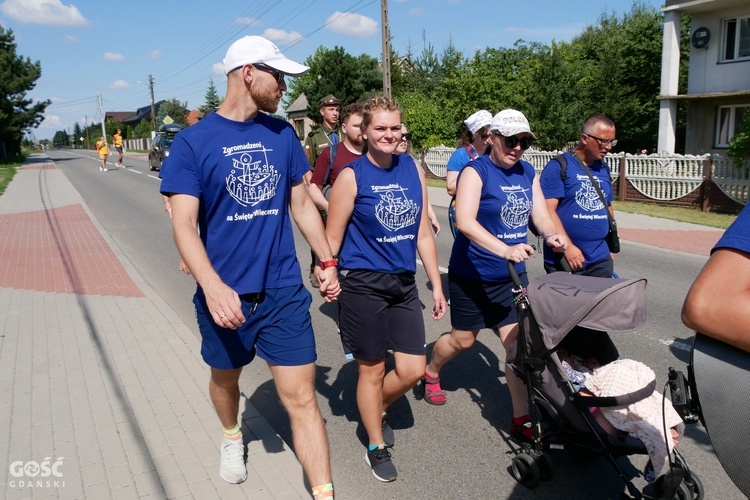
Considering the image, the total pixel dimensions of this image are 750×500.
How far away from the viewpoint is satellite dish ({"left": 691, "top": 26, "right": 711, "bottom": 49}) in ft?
69.7

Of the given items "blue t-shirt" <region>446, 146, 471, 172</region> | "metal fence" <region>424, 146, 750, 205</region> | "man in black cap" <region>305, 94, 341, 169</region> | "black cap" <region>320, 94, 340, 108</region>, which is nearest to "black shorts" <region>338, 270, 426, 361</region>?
"blue t-shirt" <region>446, 146, 471, 172</region>

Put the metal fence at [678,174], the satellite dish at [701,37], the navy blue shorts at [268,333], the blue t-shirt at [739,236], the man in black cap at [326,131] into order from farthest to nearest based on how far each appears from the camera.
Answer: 1. the satellite dish at [701,37]
2. the metal fence at [678,174]
3. the man in black cap at [326,131]
4. the navy blue shorts at [268,333]
5. the blue t-shirt at [739,236]

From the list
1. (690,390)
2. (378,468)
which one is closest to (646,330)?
(378,468)

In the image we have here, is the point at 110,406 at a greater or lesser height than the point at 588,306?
lesser

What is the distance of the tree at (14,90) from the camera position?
43.0m

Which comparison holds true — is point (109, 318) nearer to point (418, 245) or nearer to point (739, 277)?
point (418, 245)

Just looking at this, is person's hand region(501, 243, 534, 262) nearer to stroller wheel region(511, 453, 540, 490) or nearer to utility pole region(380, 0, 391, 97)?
stroller wheel region(511, 453, 540, 490)

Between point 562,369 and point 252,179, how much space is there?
173cm

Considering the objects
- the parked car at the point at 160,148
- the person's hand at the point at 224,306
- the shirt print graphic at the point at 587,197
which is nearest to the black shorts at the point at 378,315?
the person's hand at the point at 224,306

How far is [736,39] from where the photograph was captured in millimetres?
21016

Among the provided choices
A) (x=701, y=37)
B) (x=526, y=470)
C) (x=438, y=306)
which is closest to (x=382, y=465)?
(x=526, y=470)

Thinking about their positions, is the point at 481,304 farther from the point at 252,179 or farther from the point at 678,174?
the point at 678,174

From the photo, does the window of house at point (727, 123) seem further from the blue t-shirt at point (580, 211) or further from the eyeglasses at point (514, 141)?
the eyeglasses at point (514, 141)

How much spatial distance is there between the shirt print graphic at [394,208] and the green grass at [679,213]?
1072 cm
